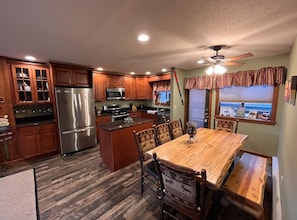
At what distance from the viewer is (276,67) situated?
10.2 ft

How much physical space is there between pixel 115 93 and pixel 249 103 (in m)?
4.28

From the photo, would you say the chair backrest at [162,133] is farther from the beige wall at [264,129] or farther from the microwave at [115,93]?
the microwave at [115,93]

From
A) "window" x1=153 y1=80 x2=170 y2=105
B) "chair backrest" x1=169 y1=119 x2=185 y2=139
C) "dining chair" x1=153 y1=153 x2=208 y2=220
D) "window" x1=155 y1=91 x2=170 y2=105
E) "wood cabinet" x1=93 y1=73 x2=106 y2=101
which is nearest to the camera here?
"dining chair" x1=153 y1=153 x2=208 y2=220


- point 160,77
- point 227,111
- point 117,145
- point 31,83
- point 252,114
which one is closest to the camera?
point 117,145

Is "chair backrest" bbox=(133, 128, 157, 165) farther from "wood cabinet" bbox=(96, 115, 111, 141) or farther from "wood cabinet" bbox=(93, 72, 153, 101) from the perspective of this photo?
"wood cabinet" bbox=(93, 72, 153, 101)

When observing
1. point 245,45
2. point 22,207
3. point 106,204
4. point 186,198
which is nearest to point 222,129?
point 245,45

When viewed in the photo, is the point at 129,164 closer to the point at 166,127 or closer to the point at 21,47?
the point at 166,127

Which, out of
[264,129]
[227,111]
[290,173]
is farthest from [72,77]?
[264,129]

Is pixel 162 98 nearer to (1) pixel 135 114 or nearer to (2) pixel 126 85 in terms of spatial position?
(1) pixel 135 114

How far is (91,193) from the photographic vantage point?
233 centimetres

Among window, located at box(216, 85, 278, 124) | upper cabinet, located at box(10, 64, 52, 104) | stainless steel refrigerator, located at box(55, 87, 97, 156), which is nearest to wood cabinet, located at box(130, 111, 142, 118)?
stainless steel refrigerator, located at box(55, 87, 97, 156)

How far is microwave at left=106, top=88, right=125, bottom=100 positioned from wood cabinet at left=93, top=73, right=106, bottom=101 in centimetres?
14

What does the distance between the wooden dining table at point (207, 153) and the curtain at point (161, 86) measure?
11.1 ft

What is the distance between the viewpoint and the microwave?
509 cm
